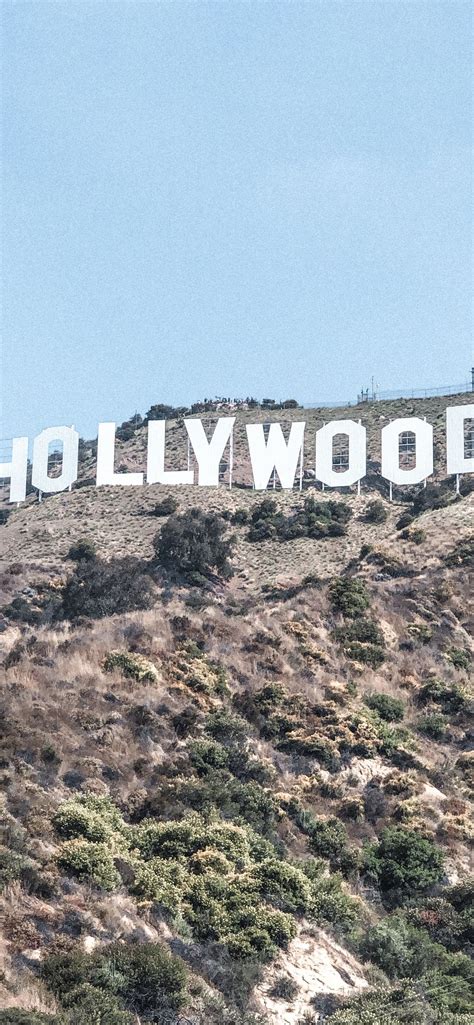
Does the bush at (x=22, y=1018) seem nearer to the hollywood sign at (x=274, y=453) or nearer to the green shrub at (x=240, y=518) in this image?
the hollywood sign at (x=274, y=453)

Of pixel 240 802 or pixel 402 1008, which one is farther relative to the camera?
pixel 240 802

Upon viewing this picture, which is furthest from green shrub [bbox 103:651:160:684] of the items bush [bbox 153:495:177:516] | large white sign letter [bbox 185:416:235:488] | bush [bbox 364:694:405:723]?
bush [bbox 153:495:177:516]

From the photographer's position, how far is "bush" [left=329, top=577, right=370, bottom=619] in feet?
195

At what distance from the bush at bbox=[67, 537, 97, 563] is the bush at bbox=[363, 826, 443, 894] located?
42911 mm

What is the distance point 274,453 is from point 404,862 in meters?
49.6

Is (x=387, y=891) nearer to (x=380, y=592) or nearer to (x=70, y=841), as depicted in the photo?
(x=70, y=841)

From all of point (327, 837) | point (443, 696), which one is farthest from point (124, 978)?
point (443, 696)

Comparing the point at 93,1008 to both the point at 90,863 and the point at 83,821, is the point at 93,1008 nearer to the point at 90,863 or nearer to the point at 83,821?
the point at 90,863

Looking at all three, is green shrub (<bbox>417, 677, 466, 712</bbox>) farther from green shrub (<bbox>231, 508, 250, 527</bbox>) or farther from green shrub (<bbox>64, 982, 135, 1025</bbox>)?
green shrub (<bbox>231, 508, 250, 527</bbox>)

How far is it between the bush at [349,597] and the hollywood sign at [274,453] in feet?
Answer: 80.3

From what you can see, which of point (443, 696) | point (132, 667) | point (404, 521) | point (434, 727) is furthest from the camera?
point (404, 521)

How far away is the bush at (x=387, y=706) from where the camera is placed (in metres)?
50.5

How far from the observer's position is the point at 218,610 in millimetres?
62250

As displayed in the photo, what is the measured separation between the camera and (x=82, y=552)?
83875 mm
